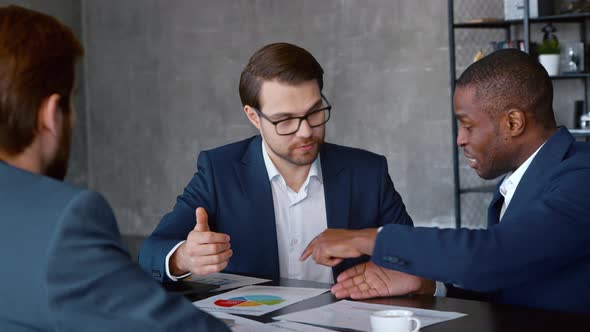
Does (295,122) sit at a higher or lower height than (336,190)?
higher

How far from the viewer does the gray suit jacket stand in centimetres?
106

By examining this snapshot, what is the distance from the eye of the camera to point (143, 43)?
7.64 meters

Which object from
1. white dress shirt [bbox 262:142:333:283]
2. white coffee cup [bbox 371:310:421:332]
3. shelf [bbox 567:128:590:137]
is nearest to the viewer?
white coffee cup [bbox 371:310:421:332]

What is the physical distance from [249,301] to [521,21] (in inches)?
159

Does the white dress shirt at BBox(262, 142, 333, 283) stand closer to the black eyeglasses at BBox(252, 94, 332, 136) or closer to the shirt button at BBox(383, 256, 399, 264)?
the black eyeglasses at BBox(252, 94, 332, 136)

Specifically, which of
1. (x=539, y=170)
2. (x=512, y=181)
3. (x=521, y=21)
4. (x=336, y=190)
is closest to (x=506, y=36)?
(x=521, y=21)

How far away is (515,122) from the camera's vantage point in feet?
6.64

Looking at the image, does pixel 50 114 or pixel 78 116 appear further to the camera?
pixel 78 116

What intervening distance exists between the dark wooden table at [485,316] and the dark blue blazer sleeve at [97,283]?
678 mm

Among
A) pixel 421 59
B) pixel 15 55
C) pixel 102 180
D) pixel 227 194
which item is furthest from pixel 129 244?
pixel 15 55

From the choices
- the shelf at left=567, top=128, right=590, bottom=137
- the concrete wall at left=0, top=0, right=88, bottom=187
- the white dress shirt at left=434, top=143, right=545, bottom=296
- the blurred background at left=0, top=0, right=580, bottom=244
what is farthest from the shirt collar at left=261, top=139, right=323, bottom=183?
the concrete wall at left=0, top=0, right=88, bottom=187

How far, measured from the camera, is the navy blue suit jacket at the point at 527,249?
1743 mm

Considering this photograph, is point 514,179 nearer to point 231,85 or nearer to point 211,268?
point 211,268

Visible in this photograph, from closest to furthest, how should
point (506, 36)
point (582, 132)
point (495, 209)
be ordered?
point (495, 209) < point (582, 132) < point (506, 36)
